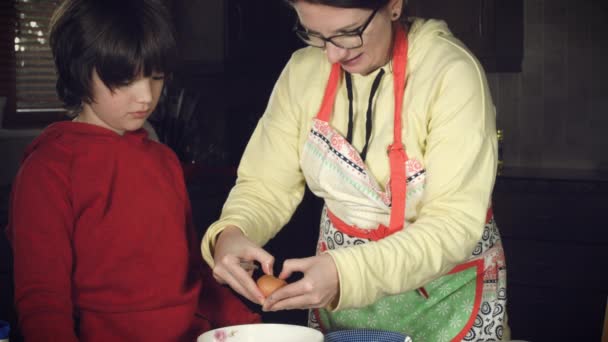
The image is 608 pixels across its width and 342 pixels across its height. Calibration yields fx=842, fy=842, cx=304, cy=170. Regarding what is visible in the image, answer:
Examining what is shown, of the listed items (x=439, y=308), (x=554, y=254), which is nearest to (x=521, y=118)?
(x=554, y=254)

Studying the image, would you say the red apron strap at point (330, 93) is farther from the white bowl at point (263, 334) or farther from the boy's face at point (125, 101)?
the white bowl at point (263, 334)

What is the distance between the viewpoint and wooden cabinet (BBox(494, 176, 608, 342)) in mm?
3430

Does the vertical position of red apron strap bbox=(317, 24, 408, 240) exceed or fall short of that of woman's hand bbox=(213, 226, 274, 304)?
it exceeds it

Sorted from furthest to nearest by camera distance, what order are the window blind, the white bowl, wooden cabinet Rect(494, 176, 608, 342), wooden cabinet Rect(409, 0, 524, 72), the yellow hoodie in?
the window blind → wooden cabinet Rect(409, 0, 524, 72) → wooden cabinet Rect(494, 176, 608, 342) → the yellow hoodie → the white bowl

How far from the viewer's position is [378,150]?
1.46m

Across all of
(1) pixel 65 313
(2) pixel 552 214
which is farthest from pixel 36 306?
(2) pixel 552 214

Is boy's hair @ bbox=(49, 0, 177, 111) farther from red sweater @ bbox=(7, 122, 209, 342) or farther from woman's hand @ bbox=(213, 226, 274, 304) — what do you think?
woman's hand @ bbox=(213, 226, 274, 304)

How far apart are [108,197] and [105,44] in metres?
0.26

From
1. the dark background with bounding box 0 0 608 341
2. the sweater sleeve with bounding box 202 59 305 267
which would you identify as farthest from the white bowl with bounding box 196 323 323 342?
→ the dark background with bounding box 0 0 608 341

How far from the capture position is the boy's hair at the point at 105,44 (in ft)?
4.60

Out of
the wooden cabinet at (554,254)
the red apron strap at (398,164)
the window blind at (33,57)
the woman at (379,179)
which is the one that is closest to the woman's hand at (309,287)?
the woman at (379,179)

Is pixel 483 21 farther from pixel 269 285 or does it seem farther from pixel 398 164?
pixel 269 285

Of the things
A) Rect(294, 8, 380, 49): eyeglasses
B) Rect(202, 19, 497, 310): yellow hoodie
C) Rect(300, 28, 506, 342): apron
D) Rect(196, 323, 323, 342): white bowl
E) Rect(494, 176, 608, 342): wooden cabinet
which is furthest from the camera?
Rect(494, 176, 608, 342): wooden cabinet

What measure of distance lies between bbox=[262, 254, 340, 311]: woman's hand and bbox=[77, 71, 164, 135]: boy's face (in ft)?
1.42
